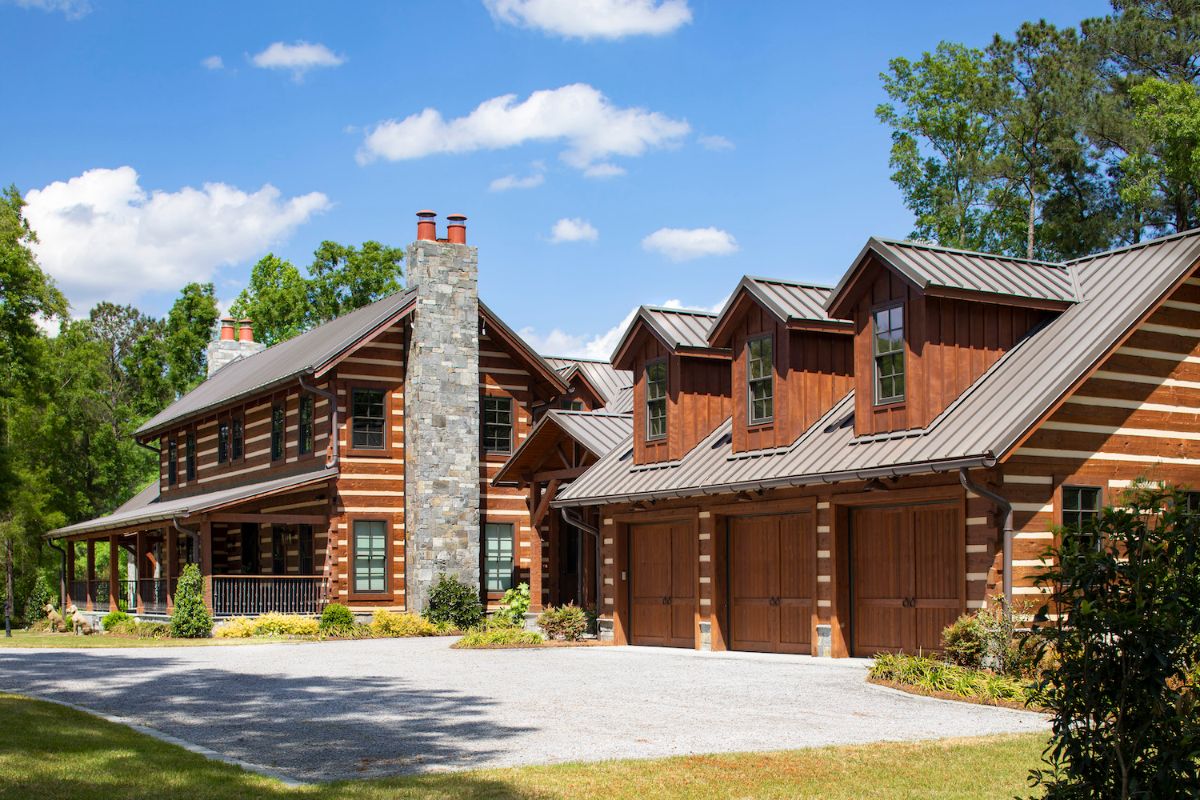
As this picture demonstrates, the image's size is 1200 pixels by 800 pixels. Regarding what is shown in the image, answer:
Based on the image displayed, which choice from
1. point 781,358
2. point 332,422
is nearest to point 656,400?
point 781,358

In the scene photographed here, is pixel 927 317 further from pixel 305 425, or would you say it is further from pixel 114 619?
pixel 114 619

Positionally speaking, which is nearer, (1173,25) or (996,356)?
(996,356)

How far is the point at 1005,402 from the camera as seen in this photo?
18047 mm

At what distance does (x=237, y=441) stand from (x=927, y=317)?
87.1 feet

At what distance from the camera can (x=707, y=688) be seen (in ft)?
54.1

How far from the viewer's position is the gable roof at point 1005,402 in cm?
1734

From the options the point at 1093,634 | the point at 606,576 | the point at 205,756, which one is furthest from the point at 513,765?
the point at 606,576

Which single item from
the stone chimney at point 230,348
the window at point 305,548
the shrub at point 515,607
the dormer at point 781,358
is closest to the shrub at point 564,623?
the shrub at point 515,607

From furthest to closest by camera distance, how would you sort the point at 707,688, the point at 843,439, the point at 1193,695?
1. the point at 843,439
2. the point at 707,688
3. the point at 1193,695

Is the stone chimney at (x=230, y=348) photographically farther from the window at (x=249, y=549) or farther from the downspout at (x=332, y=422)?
the downspout at (x=332, y=422)

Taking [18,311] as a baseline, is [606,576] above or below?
below

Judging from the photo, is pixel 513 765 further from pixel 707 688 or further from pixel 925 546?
pixel 925 546

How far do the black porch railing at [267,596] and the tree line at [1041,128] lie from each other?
83.7 feet

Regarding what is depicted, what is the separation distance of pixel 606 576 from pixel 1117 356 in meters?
12.1
